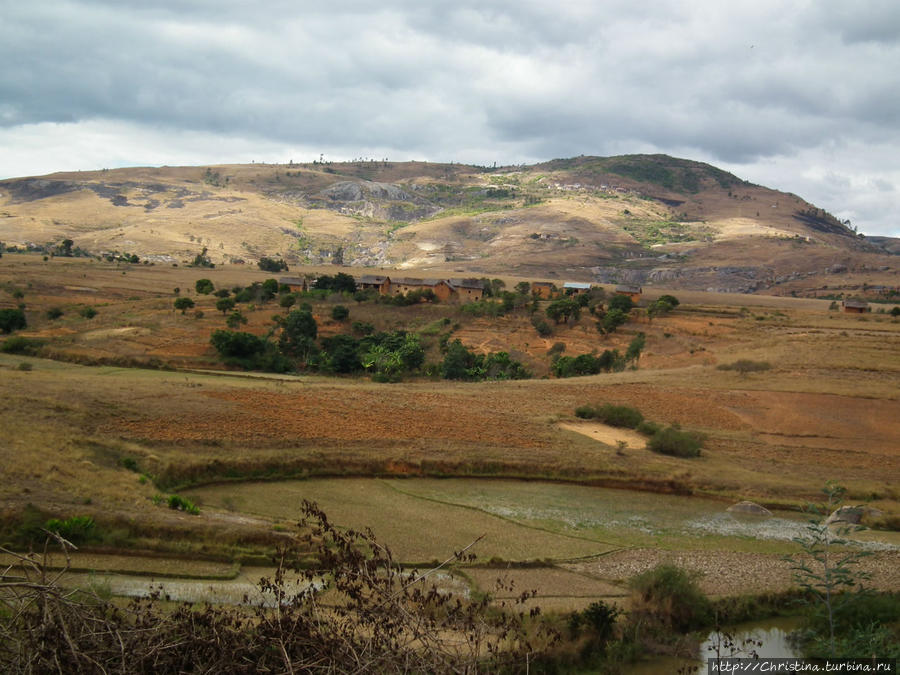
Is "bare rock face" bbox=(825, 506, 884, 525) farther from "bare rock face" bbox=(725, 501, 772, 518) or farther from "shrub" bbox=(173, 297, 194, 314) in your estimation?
"shrub" bbox=(173, 297, 194, 314)

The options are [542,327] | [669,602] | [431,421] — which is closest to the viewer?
[669,602]

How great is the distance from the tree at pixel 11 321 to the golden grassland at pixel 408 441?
1.16 metres

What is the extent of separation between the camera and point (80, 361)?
39781 mm

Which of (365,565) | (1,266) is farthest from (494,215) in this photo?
(365,565)

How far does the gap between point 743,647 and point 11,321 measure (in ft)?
172

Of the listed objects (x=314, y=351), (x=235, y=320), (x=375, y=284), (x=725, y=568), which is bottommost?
(x=725, y=568)

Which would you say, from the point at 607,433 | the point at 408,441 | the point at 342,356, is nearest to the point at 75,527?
the point at 408,441

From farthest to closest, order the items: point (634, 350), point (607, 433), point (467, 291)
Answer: point (467, 291) < point (634, 350) < point (607, 433)

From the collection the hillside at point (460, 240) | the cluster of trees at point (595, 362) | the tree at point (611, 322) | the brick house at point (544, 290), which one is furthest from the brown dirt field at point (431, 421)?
the hillside at point (460, 240)

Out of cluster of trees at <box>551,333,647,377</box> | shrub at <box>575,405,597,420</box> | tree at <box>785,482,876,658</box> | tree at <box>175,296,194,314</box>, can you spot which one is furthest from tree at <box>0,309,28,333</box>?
tree at <box>785,482,876,658</box>

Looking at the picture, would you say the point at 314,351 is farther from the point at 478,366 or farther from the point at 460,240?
the point at 460,240

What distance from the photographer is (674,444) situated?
2802 cm

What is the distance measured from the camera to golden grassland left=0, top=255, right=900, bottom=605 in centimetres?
1723

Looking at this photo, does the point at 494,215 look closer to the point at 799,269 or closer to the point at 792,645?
the point at 799,269
